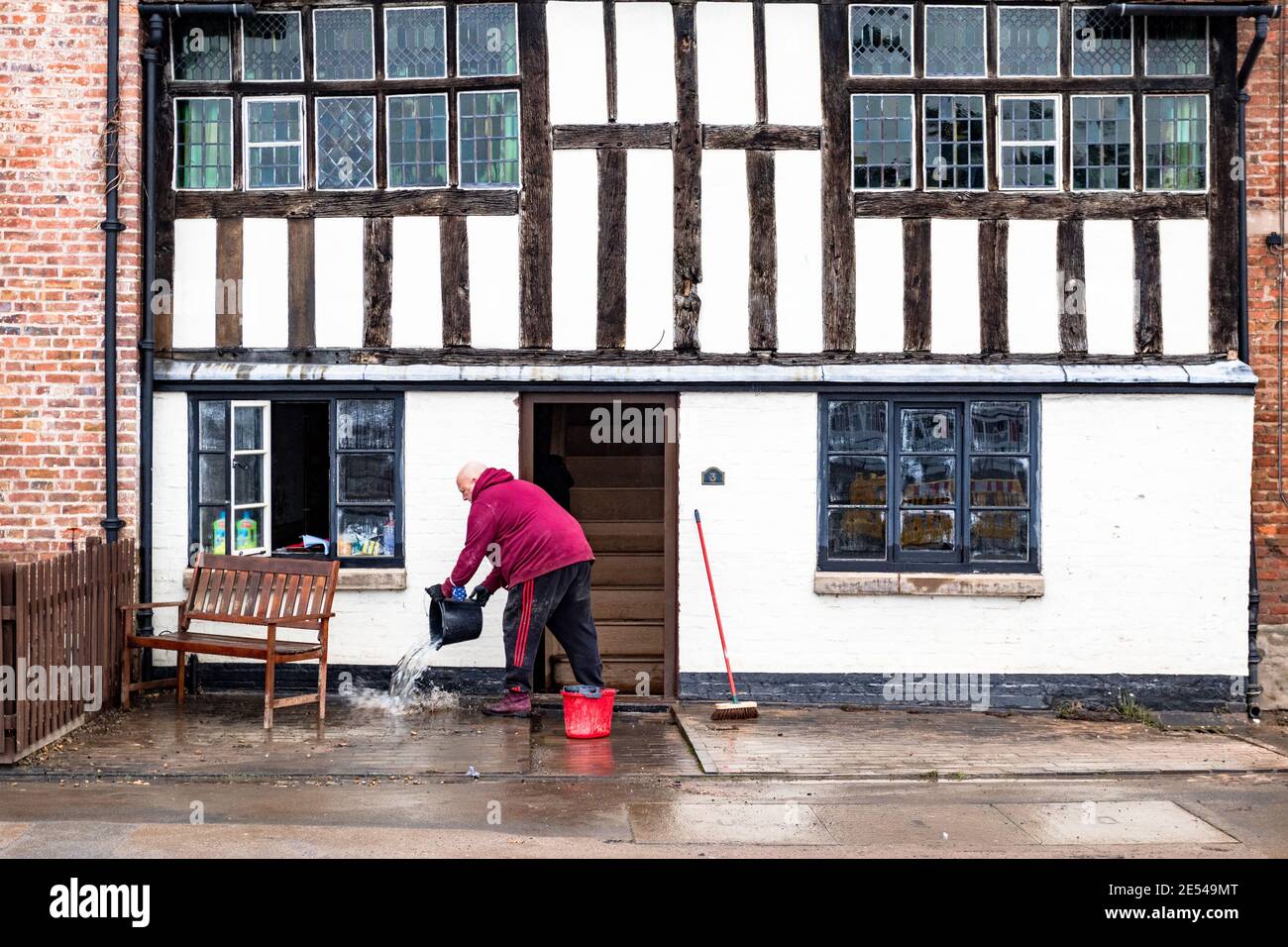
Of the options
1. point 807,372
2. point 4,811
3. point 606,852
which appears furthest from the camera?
point 807,372

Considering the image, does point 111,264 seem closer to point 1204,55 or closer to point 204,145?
point 204,145

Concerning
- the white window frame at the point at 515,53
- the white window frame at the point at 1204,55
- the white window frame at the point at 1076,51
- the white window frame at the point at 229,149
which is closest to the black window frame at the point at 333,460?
the white window frame at the point at 229,149

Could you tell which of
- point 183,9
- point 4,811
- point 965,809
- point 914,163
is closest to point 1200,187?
point 914,163

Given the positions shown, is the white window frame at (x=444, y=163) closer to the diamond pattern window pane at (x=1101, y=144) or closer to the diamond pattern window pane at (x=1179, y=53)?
the diamond pattern window pane at (x=1101, y=144)

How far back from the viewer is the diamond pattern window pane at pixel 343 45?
11.1 m

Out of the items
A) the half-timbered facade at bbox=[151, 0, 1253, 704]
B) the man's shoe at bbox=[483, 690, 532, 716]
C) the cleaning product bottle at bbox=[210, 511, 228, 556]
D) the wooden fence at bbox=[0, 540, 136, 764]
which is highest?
the half-timbered facade at bbox=[151, 0, 1253, 704]

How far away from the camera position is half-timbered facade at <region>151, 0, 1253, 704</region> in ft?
35.6

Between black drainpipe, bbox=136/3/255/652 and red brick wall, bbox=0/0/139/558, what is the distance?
0.11 meters

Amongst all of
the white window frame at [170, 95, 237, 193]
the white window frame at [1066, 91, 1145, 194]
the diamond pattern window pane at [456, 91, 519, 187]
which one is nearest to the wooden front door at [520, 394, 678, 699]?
the diamond pattern window pane at [456, 91, 519, 187]

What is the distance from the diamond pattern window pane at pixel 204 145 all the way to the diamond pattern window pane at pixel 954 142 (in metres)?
5.56

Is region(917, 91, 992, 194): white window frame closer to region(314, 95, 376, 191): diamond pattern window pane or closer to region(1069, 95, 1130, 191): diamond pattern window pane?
region(1069, 95, 1130, 191): diamond pattern window pane

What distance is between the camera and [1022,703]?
1085cm

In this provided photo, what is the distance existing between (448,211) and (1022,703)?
5.92 meters

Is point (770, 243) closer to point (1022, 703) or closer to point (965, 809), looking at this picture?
point (1022, 703)
